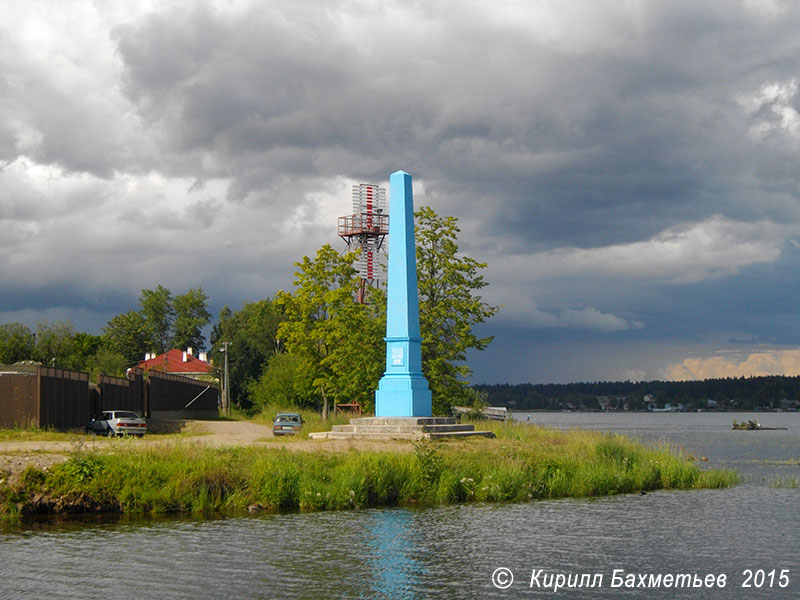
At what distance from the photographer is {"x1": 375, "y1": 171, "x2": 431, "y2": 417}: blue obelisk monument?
33.3 metres

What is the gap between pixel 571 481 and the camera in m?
25.4

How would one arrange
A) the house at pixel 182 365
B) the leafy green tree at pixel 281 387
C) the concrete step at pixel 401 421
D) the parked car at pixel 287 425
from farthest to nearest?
the house at pixel 182 365
the leafy green tree at pixel 281 387
the parked car at pixel 287 425
the concrete step at pixel 401 421

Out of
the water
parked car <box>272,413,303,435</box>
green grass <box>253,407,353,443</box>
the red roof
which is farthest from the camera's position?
the red roof

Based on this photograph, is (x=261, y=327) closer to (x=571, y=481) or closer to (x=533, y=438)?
(x=533, y=438)

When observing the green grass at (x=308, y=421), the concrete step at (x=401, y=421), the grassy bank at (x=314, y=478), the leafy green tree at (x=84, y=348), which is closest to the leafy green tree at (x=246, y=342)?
the green grass at (x=308, y=421)

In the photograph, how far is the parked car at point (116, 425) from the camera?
42.6 m

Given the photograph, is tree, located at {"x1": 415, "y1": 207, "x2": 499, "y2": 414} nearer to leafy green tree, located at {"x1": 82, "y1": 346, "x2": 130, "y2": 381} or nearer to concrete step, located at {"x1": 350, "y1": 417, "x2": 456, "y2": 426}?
concrete step, located at {"x1": 350, "y1": 417, "x2": 456, "y2": 426}

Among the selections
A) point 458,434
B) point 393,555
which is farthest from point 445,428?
point 393,555

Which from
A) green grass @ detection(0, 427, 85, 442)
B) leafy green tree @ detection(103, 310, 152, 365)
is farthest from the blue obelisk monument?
leafy green tree @ detection(103, 310, 152, 365)

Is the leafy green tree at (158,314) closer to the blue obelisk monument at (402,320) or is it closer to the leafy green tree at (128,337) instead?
the leafy green tree at (128,337)

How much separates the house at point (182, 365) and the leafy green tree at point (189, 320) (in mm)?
19559

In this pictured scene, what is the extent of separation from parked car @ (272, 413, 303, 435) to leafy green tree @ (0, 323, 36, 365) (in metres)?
61.6

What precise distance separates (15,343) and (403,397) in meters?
79.0

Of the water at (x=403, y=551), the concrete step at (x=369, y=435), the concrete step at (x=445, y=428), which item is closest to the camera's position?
the water at (x=403, y=551)
